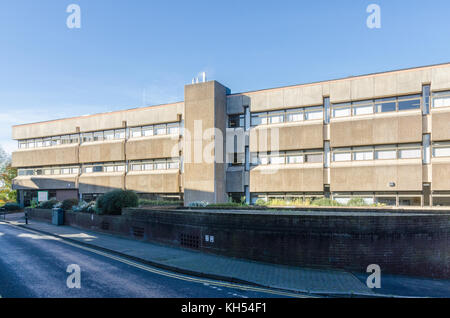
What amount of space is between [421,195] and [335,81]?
12.9 metres

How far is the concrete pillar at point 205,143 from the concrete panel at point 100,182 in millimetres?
11578

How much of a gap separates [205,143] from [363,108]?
16.3 metres

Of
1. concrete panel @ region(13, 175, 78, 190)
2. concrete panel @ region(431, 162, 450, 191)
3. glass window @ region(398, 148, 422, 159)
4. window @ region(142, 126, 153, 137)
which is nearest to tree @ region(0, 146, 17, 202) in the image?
concrete panel @ region(13, 175, 78, 190)

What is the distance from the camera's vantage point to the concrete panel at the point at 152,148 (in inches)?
1458

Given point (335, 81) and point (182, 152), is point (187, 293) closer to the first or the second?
point (335, 81)

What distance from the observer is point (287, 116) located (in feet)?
106

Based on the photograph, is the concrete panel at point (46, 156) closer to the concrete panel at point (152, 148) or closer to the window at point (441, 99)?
the concrete panel at point (152, 148)

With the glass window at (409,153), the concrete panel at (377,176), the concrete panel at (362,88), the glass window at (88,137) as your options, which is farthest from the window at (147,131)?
the glass window at (409,153)

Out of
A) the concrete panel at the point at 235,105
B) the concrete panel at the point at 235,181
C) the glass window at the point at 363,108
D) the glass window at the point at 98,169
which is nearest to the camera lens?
the glass window at the point at 363,108

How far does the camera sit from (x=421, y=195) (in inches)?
1061

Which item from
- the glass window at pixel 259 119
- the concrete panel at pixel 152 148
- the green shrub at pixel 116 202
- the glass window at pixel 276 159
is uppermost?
the glass window at pixel 259 119

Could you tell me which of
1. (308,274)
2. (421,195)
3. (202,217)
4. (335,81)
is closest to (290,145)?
(335,81)

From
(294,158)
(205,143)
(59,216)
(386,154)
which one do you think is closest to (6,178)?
(59,216)
